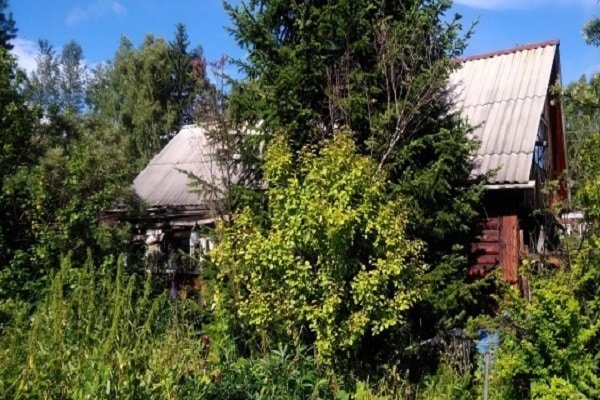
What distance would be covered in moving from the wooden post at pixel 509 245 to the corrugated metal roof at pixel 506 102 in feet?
2.50

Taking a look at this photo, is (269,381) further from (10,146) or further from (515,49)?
(515,49)

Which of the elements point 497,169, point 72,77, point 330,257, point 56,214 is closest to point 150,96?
point 72,77

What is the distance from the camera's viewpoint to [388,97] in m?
7.86

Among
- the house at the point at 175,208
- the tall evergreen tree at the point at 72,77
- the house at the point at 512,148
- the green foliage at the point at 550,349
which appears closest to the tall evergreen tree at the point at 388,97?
the house at the point at 512,148

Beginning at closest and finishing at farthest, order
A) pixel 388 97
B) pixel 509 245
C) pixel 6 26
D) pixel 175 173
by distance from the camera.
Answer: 1. pixel 388 97
2. pixel 509 245
3. pixel 175 173
4. pixel 6 26

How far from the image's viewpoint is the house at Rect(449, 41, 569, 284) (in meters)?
9.15

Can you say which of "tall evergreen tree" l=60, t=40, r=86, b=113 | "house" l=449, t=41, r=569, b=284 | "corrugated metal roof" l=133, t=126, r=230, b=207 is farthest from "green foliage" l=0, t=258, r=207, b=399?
"tall evergreen tree" l=60, t=40, r=86, b=113

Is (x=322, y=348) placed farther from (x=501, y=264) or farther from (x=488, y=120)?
(x=488, y=120)

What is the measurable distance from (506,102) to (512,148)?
60.5 inches

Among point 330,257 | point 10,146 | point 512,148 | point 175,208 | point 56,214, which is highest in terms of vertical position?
point 10,146

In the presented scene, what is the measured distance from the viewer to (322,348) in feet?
19.7

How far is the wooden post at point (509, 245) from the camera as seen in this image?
922cm

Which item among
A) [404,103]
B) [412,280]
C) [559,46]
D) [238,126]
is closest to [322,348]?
[412,280]

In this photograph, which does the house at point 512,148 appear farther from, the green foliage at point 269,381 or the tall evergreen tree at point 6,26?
the tall evergreen tree at point 6,26
